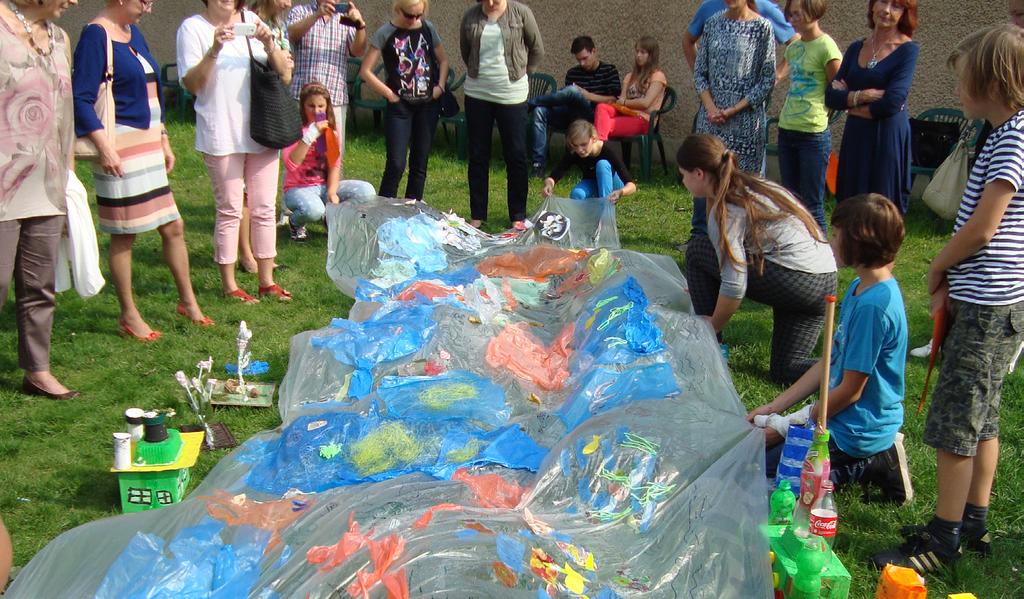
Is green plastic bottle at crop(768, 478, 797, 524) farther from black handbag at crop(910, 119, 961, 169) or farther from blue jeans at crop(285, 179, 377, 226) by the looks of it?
black handbag at crop(910, 119, 961, 169)

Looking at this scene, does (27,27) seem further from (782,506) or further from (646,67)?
(646,67)

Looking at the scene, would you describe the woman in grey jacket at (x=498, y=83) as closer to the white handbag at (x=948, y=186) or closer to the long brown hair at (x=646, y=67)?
the long brown hair at (x=646, y=67)

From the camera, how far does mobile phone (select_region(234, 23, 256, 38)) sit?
15.6 ft

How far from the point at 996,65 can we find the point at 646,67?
19.2 ft

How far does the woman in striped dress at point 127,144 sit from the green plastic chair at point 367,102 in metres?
5.24

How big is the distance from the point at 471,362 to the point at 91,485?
1516 millimetres

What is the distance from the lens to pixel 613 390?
3.45 metres

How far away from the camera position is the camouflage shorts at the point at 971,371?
8.91 feet

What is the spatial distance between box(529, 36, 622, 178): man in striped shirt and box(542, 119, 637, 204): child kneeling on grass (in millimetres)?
2136

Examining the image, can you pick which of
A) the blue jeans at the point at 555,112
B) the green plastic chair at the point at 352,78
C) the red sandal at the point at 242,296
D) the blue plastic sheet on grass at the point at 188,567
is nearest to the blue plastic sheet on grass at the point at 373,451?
the blue plastic sheet on grass at the point at 188,567

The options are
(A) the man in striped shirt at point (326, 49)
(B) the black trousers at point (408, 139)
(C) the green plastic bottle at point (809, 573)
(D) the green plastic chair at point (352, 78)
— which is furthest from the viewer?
(D) the green plastic chair at point (352, 78)

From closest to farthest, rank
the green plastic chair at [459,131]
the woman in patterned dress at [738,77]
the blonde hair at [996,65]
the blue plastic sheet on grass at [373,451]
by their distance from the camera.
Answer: the blonde hair at [996,65], the blue plastic sheet on grass at [373,451], the woman in patterned dress at [738,77], the green plastic chair at [459,131]

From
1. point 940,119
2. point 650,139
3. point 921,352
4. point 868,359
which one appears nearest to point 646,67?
point 650,139

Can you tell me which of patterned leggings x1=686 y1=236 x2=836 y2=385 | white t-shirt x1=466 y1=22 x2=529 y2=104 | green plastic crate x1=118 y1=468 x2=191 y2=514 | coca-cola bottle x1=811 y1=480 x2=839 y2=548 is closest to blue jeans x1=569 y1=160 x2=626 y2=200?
white t-shirt x1=466 y1=22 x2=529 y2=104
